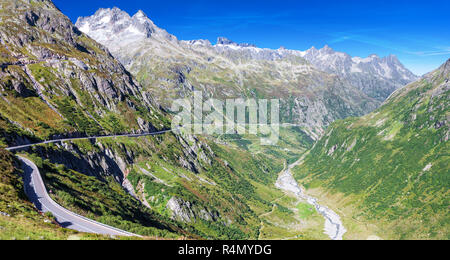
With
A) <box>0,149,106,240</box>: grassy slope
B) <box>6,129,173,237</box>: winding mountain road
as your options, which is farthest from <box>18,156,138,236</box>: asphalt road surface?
<box>0,149,106,240</box>: grassy slope

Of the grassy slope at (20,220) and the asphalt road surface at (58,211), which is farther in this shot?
the asphalt road surface at (58,211)

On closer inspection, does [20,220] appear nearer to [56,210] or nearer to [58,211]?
[58,211]

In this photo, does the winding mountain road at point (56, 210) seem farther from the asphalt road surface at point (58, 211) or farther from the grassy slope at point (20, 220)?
the grassy slope at point (20, 220)

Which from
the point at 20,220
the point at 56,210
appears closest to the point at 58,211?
the point at 56,210

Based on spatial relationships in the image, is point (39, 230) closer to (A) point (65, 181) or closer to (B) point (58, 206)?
(B) point (58, 206)

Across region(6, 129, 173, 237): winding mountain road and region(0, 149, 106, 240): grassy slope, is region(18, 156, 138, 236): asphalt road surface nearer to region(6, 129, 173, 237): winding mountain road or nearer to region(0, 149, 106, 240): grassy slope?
region(6, 129, 173, 237): winding mountain road

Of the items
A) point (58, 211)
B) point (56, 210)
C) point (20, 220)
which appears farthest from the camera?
point (56, 210)

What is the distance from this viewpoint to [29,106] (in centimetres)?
17675

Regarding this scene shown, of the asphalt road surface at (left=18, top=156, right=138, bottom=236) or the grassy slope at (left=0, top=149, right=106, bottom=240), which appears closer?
the grassy slope at (left=0, top=149, right=106, bottom=240)

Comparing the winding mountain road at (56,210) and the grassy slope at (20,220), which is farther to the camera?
the winding mountain road at (56,210)

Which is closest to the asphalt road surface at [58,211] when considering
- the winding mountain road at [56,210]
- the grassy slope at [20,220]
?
the winding mountain road at [56,210]
